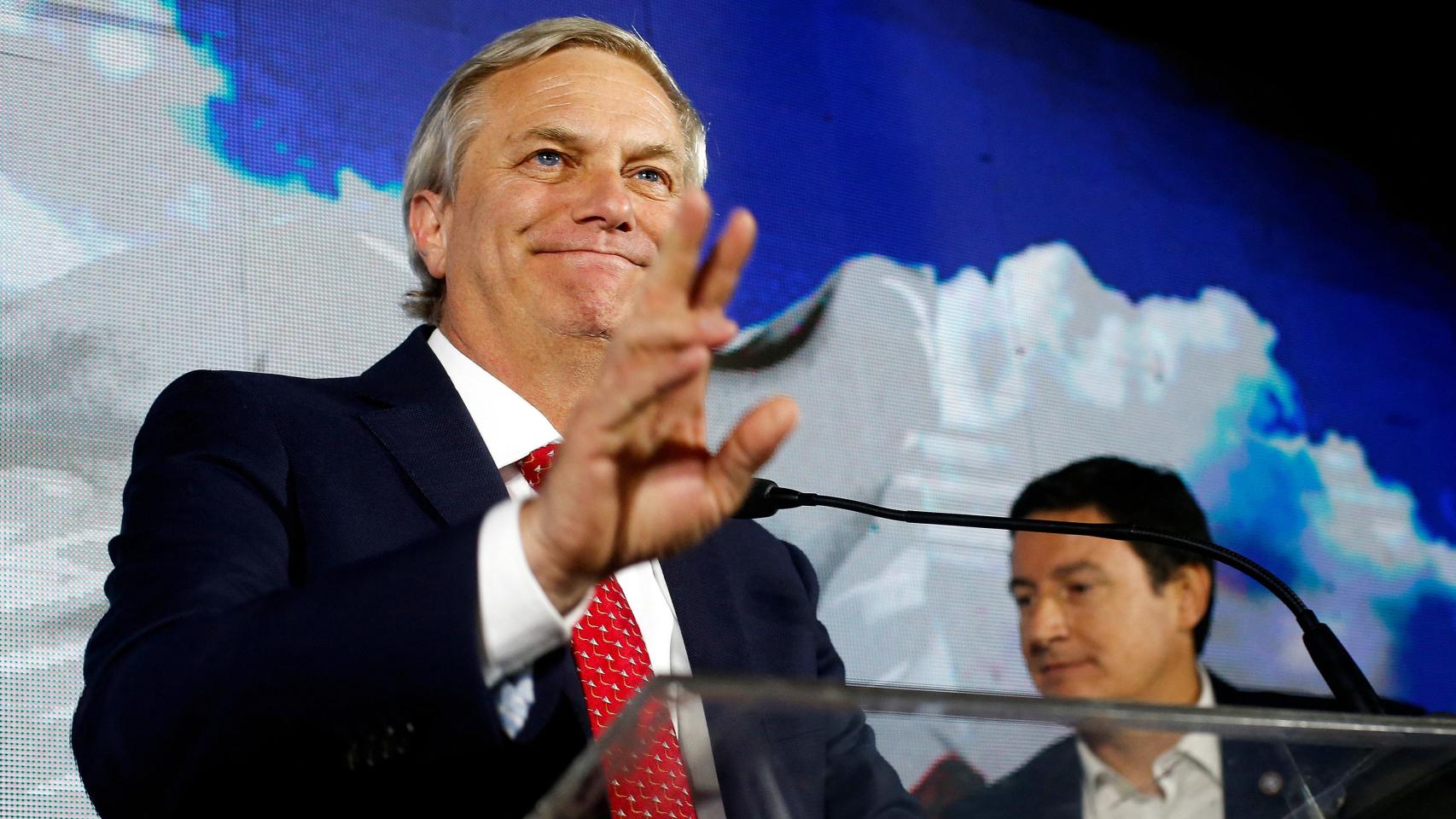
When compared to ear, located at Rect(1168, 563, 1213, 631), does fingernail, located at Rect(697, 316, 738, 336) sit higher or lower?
lower

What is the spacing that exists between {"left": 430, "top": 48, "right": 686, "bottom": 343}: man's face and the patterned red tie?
0.31 metres

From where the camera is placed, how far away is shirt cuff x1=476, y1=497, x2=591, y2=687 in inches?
33.3

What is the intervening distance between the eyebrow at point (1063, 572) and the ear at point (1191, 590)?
15 cm

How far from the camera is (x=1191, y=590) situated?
8.92 ft

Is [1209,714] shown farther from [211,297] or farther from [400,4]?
[400,4]

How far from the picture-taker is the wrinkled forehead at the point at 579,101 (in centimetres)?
183

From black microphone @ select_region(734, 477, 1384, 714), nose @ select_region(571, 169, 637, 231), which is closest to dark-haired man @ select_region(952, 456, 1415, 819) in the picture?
black microphone @ select_region(734, 477, 1384, 714)

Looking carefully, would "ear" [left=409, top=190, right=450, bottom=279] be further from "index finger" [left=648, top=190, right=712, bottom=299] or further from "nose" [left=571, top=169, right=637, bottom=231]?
"index finger" [left=648, top=190, right=712, bottom=299]

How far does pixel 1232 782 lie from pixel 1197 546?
24.4 inches

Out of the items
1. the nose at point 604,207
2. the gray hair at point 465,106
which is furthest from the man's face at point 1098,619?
the nose at point 604,207

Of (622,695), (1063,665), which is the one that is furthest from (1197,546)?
(1063,665)

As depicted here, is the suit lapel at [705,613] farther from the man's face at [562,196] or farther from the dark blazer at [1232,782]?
the dark blazer at [1232,782]

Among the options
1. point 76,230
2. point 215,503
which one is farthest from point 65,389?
point 215,503

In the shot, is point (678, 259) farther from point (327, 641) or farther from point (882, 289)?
point (882, 289)
